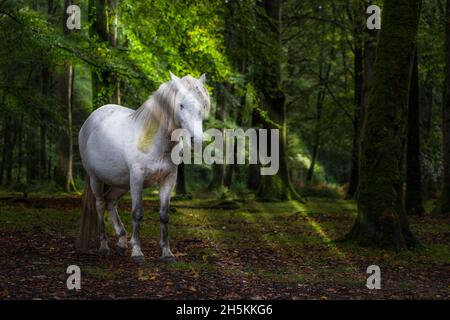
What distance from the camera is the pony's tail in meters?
9.99

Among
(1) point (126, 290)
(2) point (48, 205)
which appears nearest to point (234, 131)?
(2) point (48, 205)

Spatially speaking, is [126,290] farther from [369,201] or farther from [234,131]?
[234,131]

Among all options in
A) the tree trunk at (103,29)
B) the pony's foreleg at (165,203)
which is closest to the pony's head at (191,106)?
the pony's foreleg at (165,203)

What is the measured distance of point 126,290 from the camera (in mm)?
7172

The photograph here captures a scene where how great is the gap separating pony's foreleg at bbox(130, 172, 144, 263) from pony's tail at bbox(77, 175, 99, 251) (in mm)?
1285

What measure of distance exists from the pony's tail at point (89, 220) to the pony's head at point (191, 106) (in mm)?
2680

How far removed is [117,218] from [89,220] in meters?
0.53

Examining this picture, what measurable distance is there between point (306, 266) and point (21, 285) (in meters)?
4.60

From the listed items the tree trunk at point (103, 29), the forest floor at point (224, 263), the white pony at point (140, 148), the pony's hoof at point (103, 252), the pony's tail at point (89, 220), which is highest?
the tree trunk at point (103, 29)

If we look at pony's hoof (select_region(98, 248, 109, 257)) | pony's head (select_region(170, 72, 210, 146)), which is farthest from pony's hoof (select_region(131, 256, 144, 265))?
pony's head (select_region(170, 72, 210, 146))

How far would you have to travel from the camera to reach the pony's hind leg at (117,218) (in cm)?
981

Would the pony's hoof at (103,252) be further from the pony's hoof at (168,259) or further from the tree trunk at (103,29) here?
the tree trunk at (103,29)
